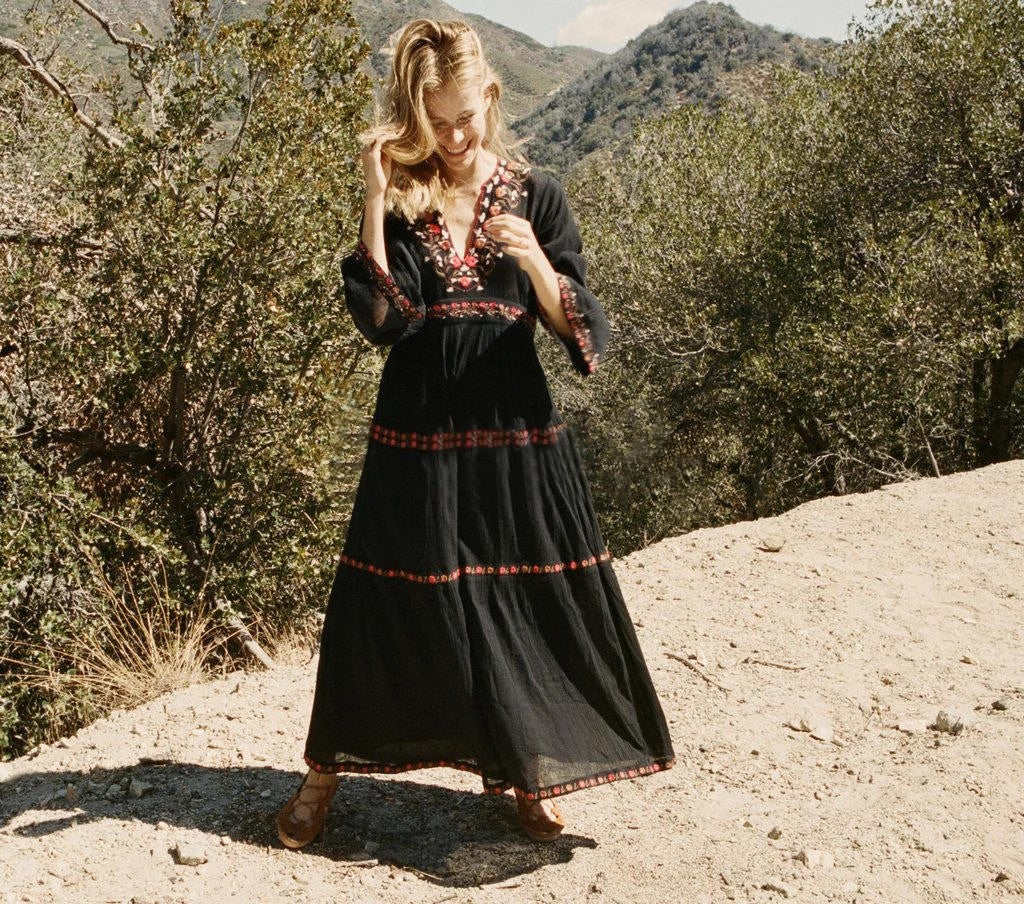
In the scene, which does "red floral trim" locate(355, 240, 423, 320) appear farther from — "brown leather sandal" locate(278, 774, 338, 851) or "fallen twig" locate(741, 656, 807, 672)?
"fallen twig" locate(741, 656, 807, 672)

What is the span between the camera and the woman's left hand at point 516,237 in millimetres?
2559

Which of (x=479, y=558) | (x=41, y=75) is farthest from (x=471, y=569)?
(x=41, y=75)

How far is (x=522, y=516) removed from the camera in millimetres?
2826

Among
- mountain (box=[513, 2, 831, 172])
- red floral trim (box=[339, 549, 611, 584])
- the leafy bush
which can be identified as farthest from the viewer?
mountain (box=[513, 2, 831, 172])

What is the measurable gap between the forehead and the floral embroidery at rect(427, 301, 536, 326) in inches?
Result: 18.6

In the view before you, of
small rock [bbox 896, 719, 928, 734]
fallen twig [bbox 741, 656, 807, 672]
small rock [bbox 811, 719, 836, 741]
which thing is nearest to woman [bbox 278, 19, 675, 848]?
small rock [bbox 811, 719, 836, 741]

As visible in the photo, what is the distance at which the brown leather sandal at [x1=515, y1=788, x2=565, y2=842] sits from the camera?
9.97 feet

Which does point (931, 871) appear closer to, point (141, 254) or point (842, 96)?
point (141, 254)

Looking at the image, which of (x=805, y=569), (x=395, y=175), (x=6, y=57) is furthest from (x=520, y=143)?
(x=6, y=57)

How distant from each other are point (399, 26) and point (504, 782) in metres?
3.82

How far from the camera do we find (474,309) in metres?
2.77

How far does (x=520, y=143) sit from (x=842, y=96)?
1072cm

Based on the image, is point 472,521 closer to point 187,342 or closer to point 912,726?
point 912,726

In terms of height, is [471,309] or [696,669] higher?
[471,309]
